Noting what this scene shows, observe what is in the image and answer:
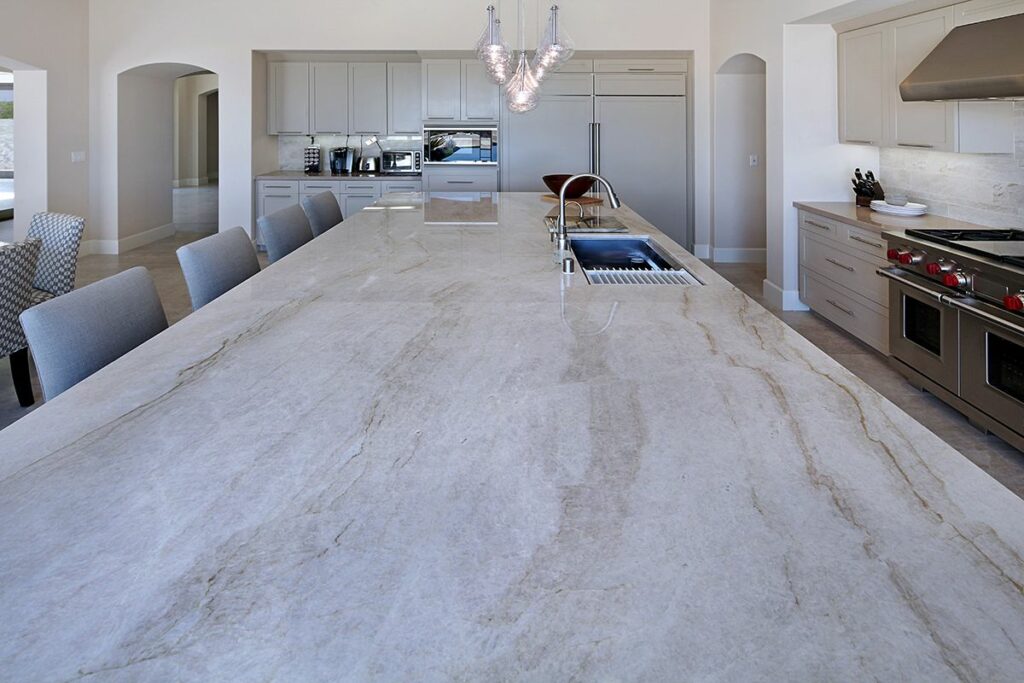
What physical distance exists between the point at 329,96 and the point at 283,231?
605 cm

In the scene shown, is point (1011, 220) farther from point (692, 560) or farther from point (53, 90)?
point (53, 90)

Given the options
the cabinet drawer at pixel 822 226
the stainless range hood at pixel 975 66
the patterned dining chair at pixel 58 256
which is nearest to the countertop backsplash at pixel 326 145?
the cabinet drawer at pixel 822 226

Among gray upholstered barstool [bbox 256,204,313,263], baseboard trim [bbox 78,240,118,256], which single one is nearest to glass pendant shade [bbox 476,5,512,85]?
gray upholstered barstool [bbox 256,204,313,263]

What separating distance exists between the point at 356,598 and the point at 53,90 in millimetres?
8887

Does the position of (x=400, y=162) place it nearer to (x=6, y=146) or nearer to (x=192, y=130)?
(x=192, y=130)

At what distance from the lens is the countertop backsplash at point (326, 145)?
9.98m

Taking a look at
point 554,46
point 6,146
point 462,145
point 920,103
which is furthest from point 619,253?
point 6,146

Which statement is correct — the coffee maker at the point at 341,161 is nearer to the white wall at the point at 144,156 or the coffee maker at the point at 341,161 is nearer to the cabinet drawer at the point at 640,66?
the white wall at the point at 144,156

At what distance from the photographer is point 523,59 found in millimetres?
6012

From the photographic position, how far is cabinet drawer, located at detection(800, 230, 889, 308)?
4.88 m

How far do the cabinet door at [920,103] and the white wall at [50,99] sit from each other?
7.33 m

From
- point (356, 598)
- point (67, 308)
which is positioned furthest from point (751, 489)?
point (67, 308)

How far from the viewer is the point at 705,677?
2.30 ft

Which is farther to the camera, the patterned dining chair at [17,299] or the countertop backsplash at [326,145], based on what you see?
the countertop backsplash at [326,145]
